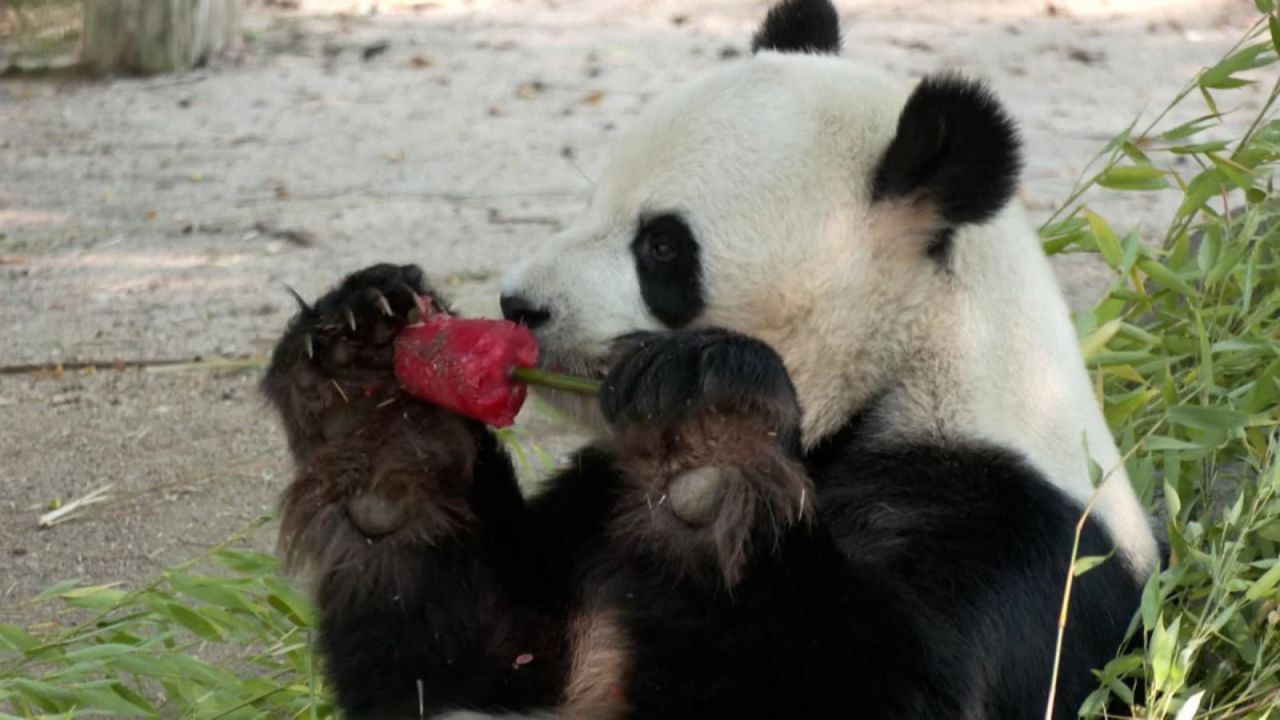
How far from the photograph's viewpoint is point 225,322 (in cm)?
618

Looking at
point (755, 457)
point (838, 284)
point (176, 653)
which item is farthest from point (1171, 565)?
point (176, 653)

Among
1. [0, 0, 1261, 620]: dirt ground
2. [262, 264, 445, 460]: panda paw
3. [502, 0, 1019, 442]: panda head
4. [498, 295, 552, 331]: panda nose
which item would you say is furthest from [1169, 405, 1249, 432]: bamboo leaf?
[0, 0, 1261, 620]: dirt ground

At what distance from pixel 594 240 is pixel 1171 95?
6.89 metres

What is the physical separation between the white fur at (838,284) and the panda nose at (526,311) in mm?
14

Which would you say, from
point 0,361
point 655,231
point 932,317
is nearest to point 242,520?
point 0,361

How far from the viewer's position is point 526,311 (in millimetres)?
2959


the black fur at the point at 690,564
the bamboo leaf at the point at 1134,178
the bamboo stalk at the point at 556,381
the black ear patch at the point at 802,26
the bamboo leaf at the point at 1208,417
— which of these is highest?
the black ear patch at the point at 802,26

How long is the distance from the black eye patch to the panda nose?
18 cm

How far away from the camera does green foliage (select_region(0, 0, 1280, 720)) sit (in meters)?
2.87

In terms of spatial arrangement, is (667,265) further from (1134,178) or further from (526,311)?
(1134,178)

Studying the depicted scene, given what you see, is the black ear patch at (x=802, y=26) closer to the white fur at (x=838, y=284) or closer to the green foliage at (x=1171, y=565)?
the white fur at (x=838, y=284)

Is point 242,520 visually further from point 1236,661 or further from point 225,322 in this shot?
point 1236,661

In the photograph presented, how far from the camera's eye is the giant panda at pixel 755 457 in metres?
2.58

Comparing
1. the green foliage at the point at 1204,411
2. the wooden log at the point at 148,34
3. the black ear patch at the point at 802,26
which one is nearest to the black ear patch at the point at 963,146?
the green foliage at the point at 1204,411
